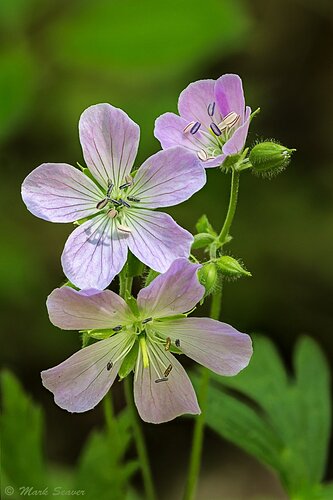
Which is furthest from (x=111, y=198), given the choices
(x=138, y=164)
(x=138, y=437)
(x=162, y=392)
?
(x=138, y=164)

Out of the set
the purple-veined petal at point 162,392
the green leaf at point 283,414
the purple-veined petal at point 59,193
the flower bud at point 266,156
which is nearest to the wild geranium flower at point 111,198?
the purple-veined petal at point 59,193

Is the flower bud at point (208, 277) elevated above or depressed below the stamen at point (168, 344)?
above

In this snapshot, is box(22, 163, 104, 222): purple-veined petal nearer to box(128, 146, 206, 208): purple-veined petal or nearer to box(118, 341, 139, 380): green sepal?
box(128, 146, 206, 208): purple-veined petal

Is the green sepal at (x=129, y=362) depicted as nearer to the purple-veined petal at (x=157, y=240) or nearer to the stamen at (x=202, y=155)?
the purple-veined petal at (x=157, y=240)

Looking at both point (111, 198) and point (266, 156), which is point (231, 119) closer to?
point (266, 156)

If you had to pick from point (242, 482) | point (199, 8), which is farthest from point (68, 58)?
point (242, 482)

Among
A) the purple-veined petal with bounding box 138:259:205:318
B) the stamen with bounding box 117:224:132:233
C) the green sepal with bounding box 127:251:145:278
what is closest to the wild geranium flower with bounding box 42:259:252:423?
the purple-veined petal with bounding box 138:259:205:318
